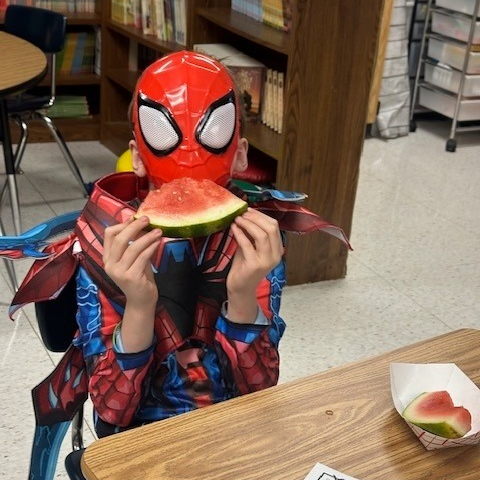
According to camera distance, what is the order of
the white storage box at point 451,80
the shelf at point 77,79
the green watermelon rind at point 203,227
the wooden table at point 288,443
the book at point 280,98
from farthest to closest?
1. the white storage box at point 451,80
2. the shelf at point 77,79
3. the book at point 280,98
4. the green watermelon rind at point 203,227
5. the wooden table at point 288,443

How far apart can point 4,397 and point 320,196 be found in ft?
4.41

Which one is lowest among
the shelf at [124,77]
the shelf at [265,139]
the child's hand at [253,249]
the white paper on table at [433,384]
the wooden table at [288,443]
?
the shelf at [124,77]

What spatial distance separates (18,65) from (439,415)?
233 cm

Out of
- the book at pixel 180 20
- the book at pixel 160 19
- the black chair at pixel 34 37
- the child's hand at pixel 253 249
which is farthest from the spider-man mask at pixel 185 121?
the book at pixel 160 19

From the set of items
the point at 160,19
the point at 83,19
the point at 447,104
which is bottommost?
the point at 447,104

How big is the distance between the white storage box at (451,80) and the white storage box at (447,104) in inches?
1.9

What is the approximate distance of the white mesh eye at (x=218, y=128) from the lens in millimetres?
1257

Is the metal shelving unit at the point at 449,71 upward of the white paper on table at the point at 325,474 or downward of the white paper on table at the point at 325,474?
downward

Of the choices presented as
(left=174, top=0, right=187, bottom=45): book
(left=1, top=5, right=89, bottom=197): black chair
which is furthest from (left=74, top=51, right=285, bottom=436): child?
(left=174, top=0, right=187, bottom=45): book

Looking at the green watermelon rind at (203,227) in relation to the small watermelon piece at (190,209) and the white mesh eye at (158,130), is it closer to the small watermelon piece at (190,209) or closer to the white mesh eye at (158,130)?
the small watermelon piece at (190,209)

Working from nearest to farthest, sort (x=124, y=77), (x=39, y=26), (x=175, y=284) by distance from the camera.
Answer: (x=175, y=284)
(x=39, y=26)
(x=124, y=77)

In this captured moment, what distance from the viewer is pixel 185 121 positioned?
Result: 4.09 ft

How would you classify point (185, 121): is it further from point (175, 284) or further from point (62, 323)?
point (62, 323)

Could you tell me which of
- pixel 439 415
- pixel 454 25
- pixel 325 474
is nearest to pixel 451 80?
pixel 454 25
